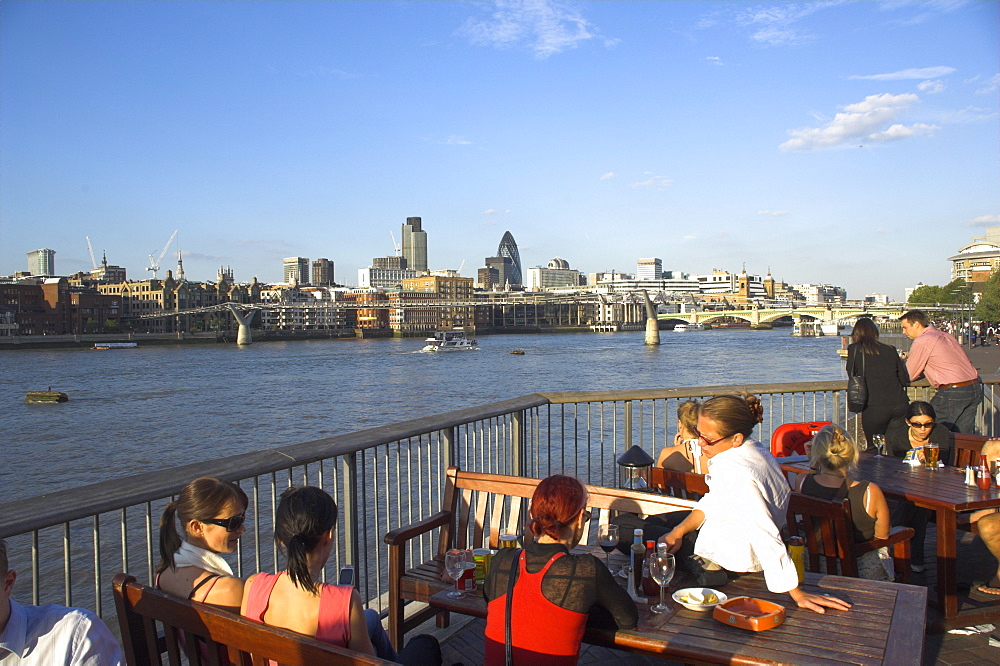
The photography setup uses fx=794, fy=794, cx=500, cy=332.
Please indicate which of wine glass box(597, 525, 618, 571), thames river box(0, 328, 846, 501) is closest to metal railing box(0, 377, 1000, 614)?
wine glass box(597, 525, 618, 571)

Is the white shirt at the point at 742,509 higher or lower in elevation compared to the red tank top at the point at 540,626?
higher

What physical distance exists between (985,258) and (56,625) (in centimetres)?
15912

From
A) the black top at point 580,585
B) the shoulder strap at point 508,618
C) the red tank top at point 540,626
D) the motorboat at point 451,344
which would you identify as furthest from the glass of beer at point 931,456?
the motorboat at point 451,344

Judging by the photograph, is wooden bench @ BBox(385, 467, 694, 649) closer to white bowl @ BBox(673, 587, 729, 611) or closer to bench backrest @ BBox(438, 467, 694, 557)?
bench backrest @ BBox(438, 467, 694, 557)

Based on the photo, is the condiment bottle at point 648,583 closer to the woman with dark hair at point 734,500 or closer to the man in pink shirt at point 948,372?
the woman with dark hair at point 734,500

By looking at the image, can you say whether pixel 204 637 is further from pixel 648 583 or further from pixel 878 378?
pixel 878 378

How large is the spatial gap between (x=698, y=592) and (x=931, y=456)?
286 cm

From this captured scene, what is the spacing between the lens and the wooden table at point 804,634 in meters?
2.17

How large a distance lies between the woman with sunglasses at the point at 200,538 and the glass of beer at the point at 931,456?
13.2ft

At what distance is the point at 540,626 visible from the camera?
7.58 ft

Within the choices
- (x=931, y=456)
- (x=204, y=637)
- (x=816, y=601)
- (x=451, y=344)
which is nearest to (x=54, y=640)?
(x=204, y=637)

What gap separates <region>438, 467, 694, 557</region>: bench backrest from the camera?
3.25m

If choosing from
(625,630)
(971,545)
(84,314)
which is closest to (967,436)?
(971,545)

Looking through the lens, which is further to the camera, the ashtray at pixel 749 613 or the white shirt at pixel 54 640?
the ashtray at pixel 749 613
